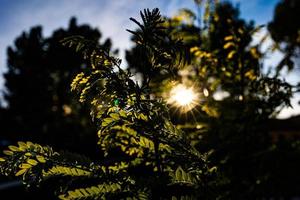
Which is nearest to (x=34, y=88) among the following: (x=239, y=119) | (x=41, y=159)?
(x=239, y=119)

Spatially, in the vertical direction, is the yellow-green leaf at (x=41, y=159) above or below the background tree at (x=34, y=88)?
below

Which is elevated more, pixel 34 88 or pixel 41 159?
pixel 34 88

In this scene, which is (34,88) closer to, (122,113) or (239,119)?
(239,119)

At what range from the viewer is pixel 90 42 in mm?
1804

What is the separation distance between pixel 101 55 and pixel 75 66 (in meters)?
35.1

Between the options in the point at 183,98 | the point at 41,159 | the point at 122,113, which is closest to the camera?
the point at 41,159

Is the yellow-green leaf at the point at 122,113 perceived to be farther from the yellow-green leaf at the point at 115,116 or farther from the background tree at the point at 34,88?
the background tree at the point at 34,88

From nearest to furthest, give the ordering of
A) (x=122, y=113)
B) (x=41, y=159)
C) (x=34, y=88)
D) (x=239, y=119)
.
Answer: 1. (x=41, y=159)
2. (x=122, y=113)
3. (x=239, y=119)
4. (x=34, y=88)

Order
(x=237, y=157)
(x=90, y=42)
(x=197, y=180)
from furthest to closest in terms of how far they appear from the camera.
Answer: (x=237, y=157) < (x=197, y=180) < (x=90, y=42)

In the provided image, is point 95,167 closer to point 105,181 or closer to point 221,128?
point 105,181

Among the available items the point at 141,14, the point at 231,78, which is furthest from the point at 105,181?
the point at 231,78

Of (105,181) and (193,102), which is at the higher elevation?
(193,102)

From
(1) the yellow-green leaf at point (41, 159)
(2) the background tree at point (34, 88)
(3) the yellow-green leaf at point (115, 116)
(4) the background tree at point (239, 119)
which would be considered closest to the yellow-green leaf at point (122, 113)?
(3) the yellow-green leaf at point (115, 116)

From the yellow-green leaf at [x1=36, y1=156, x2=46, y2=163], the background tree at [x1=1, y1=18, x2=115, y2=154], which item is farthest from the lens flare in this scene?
the background tree at [x1=1, y1=18, x2=115, y2=154]
